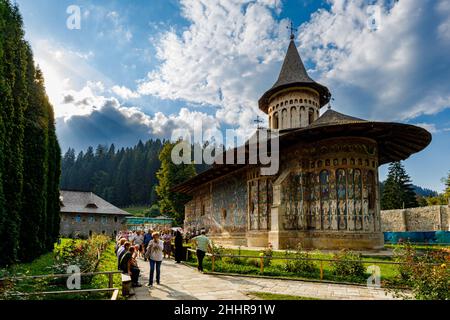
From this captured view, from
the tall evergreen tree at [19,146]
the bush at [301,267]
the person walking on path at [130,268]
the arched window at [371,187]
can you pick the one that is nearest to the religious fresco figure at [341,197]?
the arched window at [371,187]

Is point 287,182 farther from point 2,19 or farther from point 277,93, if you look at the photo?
point 2,19

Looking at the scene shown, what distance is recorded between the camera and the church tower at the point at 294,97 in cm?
2484

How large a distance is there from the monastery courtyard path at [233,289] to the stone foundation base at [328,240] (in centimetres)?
710

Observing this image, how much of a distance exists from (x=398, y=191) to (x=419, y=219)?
14230mm

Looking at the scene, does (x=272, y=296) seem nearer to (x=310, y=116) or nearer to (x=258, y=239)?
(x=258, y=239)

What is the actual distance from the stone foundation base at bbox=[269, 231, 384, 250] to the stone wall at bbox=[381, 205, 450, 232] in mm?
19964

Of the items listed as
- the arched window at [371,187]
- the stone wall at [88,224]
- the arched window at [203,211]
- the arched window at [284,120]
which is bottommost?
the stone wall at [88,224]

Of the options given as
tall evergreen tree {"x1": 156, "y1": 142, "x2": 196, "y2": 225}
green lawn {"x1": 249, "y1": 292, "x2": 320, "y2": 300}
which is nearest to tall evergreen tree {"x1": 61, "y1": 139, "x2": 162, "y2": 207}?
tall evergreen tree {"x1": 156, "y1": 142, "x2": 196, "y2": 225}

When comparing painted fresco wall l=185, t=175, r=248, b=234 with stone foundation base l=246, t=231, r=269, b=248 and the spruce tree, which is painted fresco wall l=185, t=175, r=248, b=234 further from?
the spruce tree

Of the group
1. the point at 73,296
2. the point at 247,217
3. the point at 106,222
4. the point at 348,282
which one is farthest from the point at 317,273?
the point at 106,222

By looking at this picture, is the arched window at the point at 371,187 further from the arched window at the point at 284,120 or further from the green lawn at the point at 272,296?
the green lawn at the point at 272,296

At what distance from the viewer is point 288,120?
25156 millimetres

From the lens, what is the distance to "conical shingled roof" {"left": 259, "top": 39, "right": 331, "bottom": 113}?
81.4ft

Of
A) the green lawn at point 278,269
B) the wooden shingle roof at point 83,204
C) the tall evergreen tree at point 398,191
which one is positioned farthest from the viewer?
the tall evergreen tree at point 398,191
